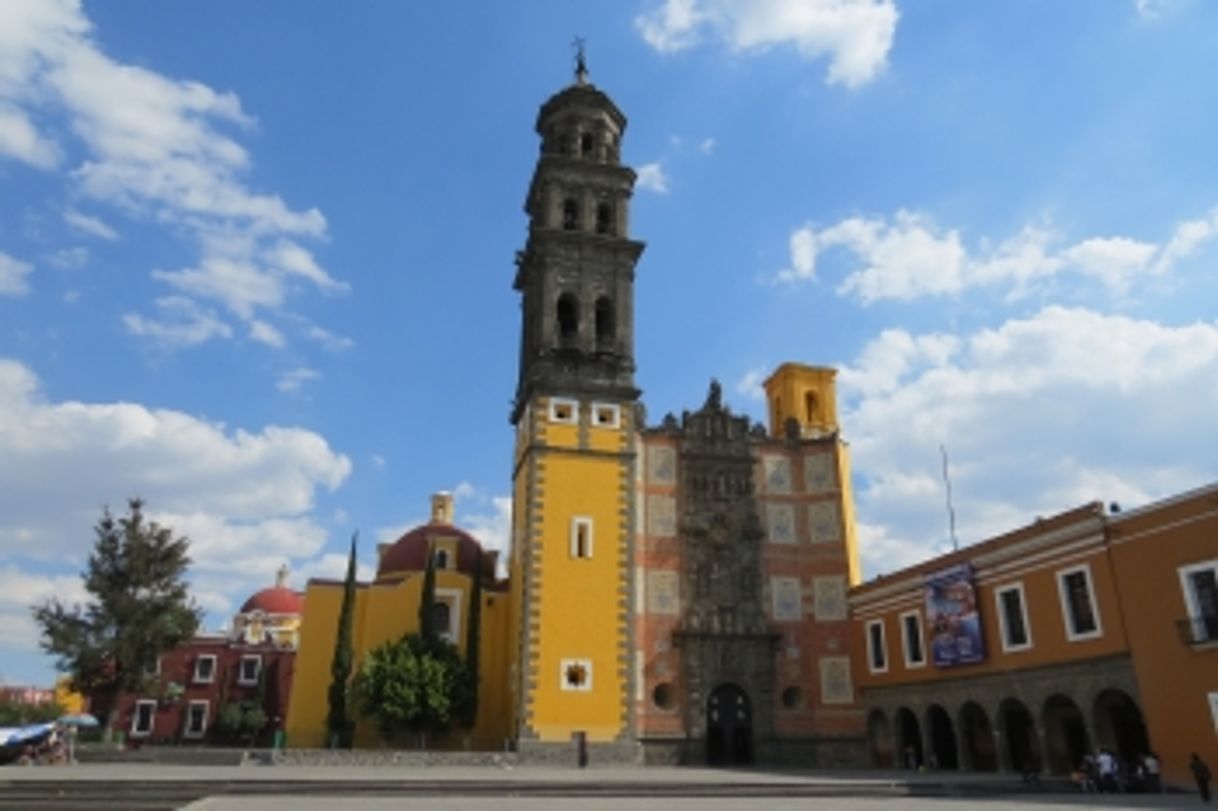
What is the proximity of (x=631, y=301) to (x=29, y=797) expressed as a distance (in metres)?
25.0

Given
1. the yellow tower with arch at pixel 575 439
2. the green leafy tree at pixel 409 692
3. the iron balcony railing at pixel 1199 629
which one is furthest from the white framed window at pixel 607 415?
the iron balcony railing at pixel 1199 629

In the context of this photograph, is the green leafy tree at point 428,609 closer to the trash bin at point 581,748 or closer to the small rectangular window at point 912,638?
the trash bin at point 581,748

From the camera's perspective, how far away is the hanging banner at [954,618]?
89.3 feet

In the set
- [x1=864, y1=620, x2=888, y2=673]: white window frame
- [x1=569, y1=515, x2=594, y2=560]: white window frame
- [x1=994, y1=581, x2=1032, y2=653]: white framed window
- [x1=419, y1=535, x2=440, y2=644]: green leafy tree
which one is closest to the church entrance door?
[x1=864, y1=620, x2=888, y2=673]: white window frame

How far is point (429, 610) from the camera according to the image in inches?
1319

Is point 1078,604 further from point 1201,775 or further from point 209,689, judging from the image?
point 209,689

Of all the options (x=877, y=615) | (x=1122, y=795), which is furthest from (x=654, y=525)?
(x=1122, y=795)

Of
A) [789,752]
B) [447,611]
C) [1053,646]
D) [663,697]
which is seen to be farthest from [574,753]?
[1053,646]

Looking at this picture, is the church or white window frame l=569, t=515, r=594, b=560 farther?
white window frame l=569, t=515, r=594, b=560

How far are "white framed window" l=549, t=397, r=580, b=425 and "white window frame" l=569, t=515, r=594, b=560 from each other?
3.68 meters

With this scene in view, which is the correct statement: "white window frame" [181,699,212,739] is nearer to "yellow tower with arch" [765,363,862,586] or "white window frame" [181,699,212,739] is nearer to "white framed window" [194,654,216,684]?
"white framed window" [194,654,216,684]

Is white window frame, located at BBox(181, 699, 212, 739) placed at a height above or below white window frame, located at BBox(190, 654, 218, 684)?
below

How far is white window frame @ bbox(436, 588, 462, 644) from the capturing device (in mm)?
34500

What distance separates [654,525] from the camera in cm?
3322
